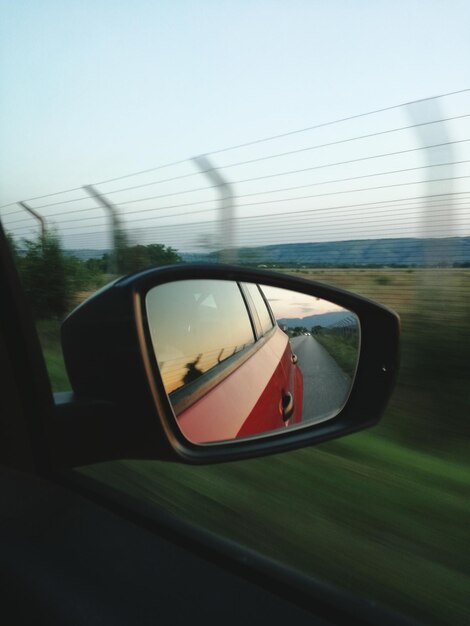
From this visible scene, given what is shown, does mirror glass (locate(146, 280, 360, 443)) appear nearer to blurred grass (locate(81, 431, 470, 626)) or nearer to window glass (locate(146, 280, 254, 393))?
window glass (locate(146, 280, 254, 393))

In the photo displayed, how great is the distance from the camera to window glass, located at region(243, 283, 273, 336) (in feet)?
8.68

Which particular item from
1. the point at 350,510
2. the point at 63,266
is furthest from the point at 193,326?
the point at 63,266

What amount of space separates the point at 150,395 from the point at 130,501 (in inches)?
23.9

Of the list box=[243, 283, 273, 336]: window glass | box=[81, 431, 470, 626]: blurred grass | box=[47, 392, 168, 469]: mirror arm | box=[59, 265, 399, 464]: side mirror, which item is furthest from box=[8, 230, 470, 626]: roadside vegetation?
box=[243, 283, 273, 336]: window glass

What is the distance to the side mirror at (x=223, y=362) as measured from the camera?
197 centimetres

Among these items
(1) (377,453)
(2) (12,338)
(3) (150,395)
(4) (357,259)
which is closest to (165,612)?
(3) (150,395)

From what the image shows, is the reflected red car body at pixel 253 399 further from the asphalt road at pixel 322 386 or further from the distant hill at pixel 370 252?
the distant hill at pixel 370 252

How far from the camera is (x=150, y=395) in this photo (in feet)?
6.50

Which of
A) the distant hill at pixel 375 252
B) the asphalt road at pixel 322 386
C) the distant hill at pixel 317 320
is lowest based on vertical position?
the asphalt road at pixel 322 386

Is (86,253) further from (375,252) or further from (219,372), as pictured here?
(219,372)

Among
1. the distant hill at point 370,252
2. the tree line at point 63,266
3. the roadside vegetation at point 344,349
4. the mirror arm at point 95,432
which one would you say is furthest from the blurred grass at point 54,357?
the distant hill at point 370,252

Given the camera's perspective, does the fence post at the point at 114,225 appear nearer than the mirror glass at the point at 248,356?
No

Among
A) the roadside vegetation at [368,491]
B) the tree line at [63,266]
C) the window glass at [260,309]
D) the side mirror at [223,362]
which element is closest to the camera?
the side mirror at [223,362]

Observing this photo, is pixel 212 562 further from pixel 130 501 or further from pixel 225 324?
pixel 225 324
